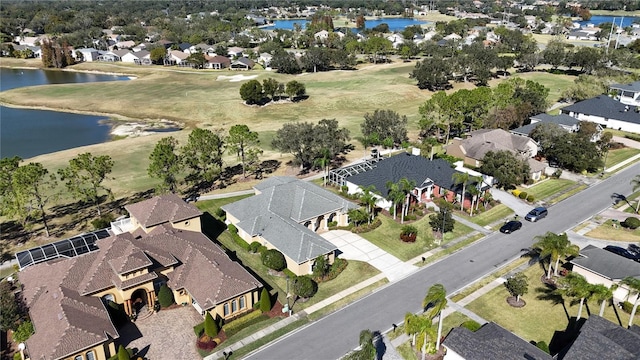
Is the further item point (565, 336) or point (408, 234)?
point (408, 234)

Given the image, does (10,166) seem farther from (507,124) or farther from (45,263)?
(507,124)

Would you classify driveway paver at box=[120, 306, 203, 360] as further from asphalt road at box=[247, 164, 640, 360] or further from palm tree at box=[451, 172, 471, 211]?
palm tree at box=[451, 172, 471, 211]

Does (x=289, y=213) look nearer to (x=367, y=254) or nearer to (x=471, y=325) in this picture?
(x=367, y=254)

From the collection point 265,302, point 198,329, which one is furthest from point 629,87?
point 198,329

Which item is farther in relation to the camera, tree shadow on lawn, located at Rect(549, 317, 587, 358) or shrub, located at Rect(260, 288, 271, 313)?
shrub, located at Rect(260, 288, 271, 313)

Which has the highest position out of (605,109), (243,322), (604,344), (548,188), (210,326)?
(605,109)

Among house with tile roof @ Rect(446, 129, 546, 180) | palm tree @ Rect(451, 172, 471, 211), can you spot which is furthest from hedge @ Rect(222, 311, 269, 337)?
house with tile roof @ Rect(446, 129, 546, 180)

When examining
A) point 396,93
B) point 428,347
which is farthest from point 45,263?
point 396,93

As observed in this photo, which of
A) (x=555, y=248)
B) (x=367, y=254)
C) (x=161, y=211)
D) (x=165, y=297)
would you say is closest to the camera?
(x=165, y=297)

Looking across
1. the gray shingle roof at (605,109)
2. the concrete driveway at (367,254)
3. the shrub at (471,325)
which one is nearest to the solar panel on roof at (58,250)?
the concrete driveway at (367,254)
